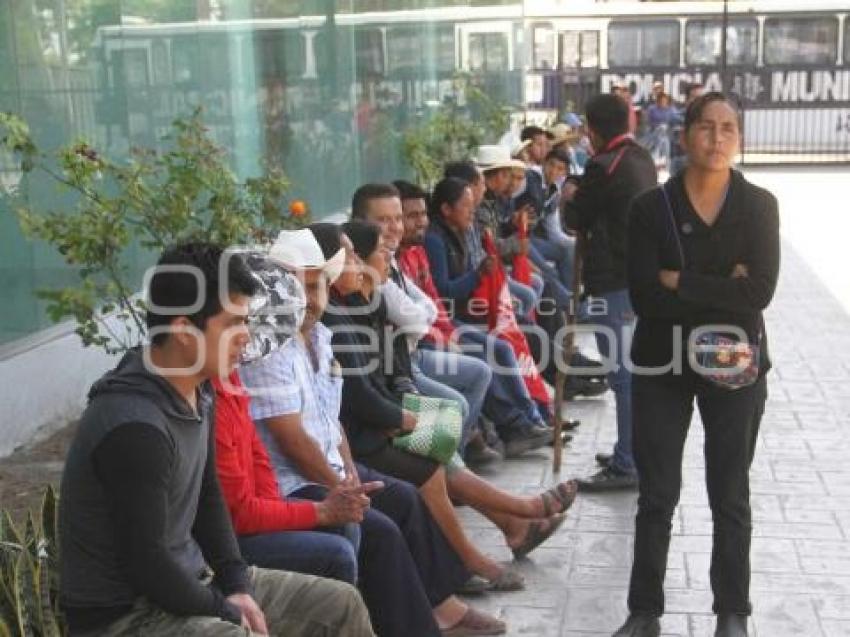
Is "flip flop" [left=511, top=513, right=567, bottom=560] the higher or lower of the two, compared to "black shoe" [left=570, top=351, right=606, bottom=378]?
higher

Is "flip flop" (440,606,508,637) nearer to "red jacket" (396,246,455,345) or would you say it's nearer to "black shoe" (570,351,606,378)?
"red jacket" (396,246,455,345)

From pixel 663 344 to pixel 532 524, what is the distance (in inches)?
50.7

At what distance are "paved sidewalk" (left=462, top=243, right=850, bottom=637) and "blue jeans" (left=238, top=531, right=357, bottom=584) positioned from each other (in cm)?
118

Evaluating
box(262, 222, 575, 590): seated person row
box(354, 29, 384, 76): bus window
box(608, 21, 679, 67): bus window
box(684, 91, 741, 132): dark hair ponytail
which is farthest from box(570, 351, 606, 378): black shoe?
box(608, 21, 679, 67): bus window

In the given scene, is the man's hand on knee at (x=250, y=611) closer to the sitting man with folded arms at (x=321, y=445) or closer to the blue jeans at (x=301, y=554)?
the blue jeans at (x=301, y=554)

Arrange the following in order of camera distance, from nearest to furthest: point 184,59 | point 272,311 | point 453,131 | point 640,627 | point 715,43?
point 272,311, point 640,627, point 184,59, point 453,131, point 715,43

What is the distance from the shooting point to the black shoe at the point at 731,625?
448cm

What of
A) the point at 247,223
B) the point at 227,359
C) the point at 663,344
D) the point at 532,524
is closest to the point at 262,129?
the point at 247,223

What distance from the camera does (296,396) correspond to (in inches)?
165

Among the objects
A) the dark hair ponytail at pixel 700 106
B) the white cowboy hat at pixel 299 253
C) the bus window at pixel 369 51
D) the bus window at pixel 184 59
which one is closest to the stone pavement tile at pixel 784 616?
the dark hair ponytail at pixel 700 106

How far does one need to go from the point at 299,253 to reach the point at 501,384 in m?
2.90

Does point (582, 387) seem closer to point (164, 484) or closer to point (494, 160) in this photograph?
point (494, 160)

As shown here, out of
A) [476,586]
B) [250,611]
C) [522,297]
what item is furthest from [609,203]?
[250,611]

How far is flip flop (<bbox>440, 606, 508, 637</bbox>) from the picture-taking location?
4.73m
